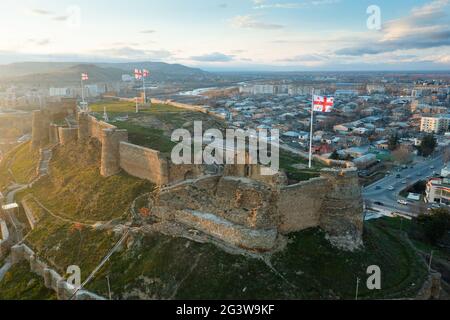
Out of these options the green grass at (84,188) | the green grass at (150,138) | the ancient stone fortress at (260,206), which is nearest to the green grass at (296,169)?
the ancient stone fortress at (260,206)

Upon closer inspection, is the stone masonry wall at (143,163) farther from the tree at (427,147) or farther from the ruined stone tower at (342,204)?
the tree at (427,147)

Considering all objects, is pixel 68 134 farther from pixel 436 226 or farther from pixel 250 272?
pixel 436 226

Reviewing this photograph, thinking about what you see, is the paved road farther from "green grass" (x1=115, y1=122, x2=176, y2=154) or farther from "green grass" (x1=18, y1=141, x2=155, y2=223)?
"green grass" (x1=18, y1=141, x2=155, y2=223)

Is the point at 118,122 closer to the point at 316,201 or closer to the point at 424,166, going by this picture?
the point at 316,201

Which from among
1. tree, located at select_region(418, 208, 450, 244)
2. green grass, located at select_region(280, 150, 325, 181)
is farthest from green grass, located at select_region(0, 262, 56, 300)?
tree, located at select_region(418, 208, 450, 244)
